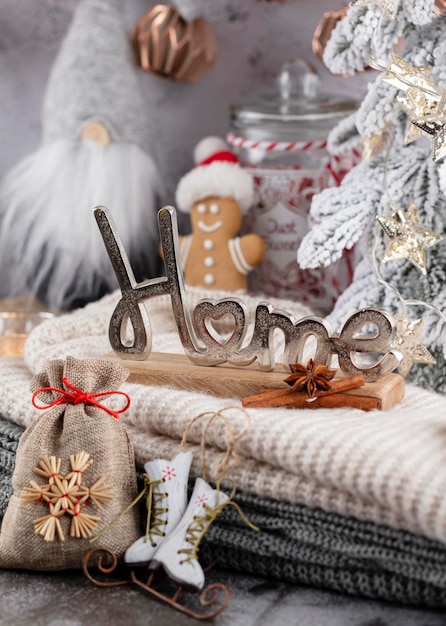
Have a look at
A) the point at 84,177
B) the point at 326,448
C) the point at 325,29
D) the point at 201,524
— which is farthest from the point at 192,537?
the point at 325,29

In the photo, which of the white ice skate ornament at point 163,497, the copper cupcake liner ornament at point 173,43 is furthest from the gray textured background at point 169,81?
the white ice skate ornament at point 163,497

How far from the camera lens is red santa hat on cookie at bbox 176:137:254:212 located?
1107 mm

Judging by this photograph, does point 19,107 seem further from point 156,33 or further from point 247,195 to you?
point 247,195

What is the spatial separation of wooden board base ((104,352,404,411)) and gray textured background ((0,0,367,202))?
1.98 feet

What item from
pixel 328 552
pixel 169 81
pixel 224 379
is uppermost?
pixel 169 81

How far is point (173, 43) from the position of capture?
1.23m

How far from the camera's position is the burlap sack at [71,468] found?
680 mm

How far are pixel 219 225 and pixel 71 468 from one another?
19.9 inches

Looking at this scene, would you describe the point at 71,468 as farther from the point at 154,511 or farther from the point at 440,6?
A: the point at 440,6

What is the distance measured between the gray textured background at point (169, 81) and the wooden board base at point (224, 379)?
0.60 meters

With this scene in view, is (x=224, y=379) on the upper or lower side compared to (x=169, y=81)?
lower

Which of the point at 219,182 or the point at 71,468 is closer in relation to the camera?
the point at 71,468

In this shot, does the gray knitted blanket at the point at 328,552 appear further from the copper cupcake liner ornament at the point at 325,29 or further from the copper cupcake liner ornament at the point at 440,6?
the copper cupcake liner ornament at the point at 325,29

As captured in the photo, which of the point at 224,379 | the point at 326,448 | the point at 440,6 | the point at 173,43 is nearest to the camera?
the point at 326,448
